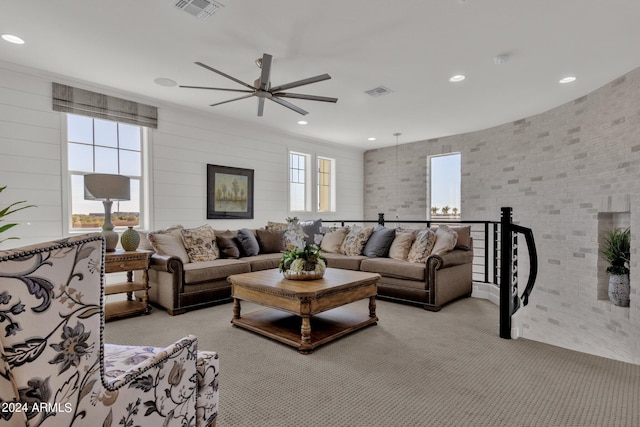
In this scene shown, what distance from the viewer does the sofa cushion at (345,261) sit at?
4.37m

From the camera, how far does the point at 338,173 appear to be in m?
7.66

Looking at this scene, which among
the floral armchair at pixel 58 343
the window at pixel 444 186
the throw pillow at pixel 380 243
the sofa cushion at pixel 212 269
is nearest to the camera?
the floral armchair at pixel 58 343

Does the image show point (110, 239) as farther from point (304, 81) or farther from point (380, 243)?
point (380, 243)

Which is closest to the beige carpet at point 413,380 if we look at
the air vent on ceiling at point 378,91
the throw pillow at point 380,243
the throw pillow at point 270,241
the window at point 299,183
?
the throw pillow at point 380,243

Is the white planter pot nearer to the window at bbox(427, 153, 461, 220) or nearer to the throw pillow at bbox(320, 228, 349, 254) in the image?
the window at bbox(427, 153, 461, 220)

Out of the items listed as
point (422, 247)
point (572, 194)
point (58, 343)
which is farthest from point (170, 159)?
point (572, 194)

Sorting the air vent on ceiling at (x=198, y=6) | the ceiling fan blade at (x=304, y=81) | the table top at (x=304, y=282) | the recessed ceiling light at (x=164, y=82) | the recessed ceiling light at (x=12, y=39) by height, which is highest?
the air vent on ceiling at (x=198, y=6)

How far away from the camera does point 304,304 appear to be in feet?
8.38

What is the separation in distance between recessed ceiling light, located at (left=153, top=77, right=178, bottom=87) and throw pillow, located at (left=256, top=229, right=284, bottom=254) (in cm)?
224

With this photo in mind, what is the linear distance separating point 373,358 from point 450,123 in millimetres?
4755

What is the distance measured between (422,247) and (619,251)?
2257 millimetres

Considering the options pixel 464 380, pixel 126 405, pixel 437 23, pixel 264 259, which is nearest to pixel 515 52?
pixel 437 23

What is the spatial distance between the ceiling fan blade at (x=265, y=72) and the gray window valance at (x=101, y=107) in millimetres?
2257

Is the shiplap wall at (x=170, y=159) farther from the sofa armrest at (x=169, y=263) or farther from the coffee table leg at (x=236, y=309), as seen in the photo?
the coffee table leg at (x=236, y=309)
